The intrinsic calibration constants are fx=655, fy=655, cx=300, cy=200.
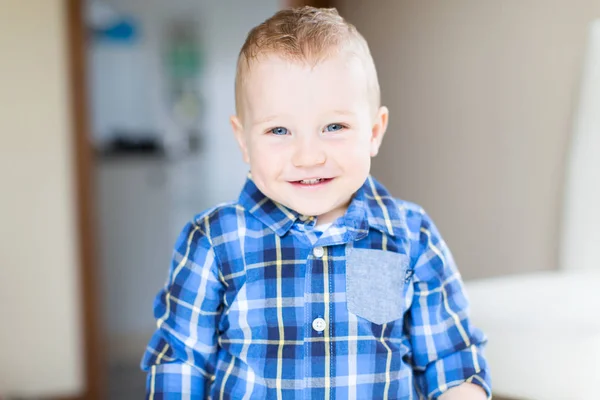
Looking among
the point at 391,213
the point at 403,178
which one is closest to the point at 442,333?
the point at 391,213

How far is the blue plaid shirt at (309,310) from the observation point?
0.84 metres

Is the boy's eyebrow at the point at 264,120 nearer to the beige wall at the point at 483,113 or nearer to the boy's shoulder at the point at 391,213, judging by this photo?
the boy's shoulder at the point at 391,213

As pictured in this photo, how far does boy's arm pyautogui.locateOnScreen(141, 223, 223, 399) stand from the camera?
87 centimetres

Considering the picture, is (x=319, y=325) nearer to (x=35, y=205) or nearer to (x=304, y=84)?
(x=304, y=84)

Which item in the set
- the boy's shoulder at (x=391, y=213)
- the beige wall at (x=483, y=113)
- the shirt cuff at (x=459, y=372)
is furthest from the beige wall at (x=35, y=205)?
the shirt cuff at (x=459, y=372)

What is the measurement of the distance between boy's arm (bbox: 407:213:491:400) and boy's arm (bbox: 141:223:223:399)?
28 cm

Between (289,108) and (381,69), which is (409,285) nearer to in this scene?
(289,108)

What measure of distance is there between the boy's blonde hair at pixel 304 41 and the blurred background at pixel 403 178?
0.50 metres

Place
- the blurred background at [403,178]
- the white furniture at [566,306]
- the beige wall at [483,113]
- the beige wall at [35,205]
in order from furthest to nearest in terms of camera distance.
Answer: the beige wall at [35,205] < the beige wall at [483,113] < the blurred background at [403,178] < the white furniture at [566,306]

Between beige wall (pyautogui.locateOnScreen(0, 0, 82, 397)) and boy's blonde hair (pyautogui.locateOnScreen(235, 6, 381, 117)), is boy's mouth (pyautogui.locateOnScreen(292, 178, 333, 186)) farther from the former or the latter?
beige wall (pyautogui.locateOnScreen(0, 0, 82, 397))

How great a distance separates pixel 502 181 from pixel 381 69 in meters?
0.60

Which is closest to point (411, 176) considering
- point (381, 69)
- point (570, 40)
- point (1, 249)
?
point (381, 69)

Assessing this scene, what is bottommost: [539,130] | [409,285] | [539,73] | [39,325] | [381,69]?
[39,325]

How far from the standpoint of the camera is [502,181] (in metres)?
1.59
